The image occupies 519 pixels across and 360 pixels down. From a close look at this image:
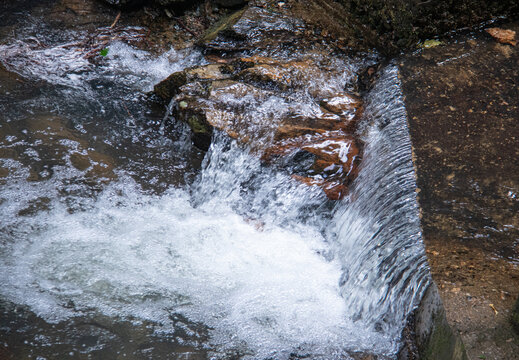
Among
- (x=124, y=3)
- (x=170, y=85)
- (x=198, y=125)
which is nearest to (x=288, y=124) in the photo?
(x=198, y=125)

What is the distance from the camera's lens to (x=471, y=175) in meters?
2.72

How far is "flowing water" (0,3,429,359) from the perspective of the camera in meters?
2.37

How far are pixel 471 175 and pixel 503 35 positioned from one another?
183 cm

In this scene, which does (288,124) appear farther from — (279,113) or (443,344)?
(443,344)

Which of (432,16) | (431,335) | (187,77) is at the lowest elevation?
(431,335)

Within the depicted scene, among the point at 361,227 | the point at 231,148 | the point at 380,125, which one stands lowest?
the point at 361,227

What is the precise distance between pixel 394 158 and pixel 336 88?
3.67ft

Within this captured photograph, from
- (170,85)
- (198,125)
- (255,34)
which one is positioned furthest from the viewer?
(255,34)

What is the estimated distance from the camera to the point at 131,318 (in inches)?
95.7

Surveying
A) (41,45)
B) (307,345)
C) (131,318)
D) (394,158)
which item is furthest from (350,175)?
(41,45)

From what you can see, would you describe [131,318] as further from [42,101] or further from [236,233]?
[42,101]

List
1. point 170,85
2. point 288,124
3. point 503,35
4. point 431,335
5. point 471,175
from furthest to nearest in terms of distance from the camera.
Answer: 1. point 170,85
2. point 503,35
3. point 288,124
4. point 471,175
5. point 431,335

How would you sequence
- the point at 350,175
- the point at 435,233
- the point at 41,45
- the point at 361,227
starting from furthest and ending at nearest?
the point at 41,45 → the point at 350,175 → the point at 361,227 → the point at 435,233

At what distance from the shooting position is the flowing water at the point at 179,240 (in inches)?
93.4
